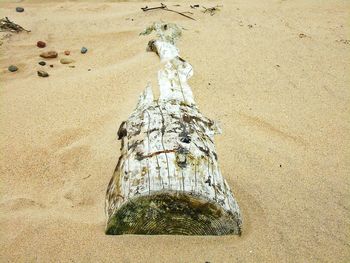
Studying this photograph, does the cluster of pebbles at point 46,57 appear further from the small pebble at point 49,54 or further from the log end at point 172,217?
the log end at point 172,217

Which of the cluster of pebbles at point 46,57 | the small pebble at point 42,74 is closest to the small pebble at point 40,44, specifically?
the cluster of pebbles at point 46,57

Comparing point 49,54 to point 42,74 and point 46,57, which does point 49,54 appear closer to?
point 46,57

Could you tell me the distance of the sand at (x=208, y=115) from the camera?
2.20m

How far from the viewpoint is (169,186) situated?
2.05 m

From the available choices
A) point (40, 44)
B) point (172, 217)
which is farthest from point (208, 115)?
point (40, 44)

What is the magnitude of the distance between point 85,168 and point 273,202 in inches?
54.2

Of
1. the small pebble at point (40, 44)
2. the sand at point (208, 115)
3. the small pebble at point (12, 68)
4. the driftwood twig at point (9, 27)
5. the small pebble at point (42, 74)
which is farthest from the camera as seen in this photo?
the driftwood twig at point (9, 27)

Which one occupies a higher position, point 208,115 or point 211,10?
point 211,10

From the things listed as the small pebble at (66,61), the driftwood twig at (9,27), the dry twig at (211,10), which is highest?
the dry twig at (211,10)

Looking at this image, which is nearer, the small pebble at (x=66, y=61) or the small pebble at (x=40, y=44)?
the small pebble at (x=66, y=61)

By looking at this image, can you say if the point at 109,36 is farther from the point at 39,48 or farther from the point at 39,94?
the point at 39,94

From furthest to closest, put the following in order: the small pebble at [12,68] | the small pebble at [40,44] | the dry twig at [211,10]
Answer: the dry twig at [211,10] → the small pebble at [40,44] → the small pebble at [12,68]

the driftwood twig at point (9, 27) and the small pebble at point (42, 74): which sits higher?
the driftwood twig at point (9, 27)

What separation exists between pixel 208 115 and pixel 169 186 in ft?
4.95
